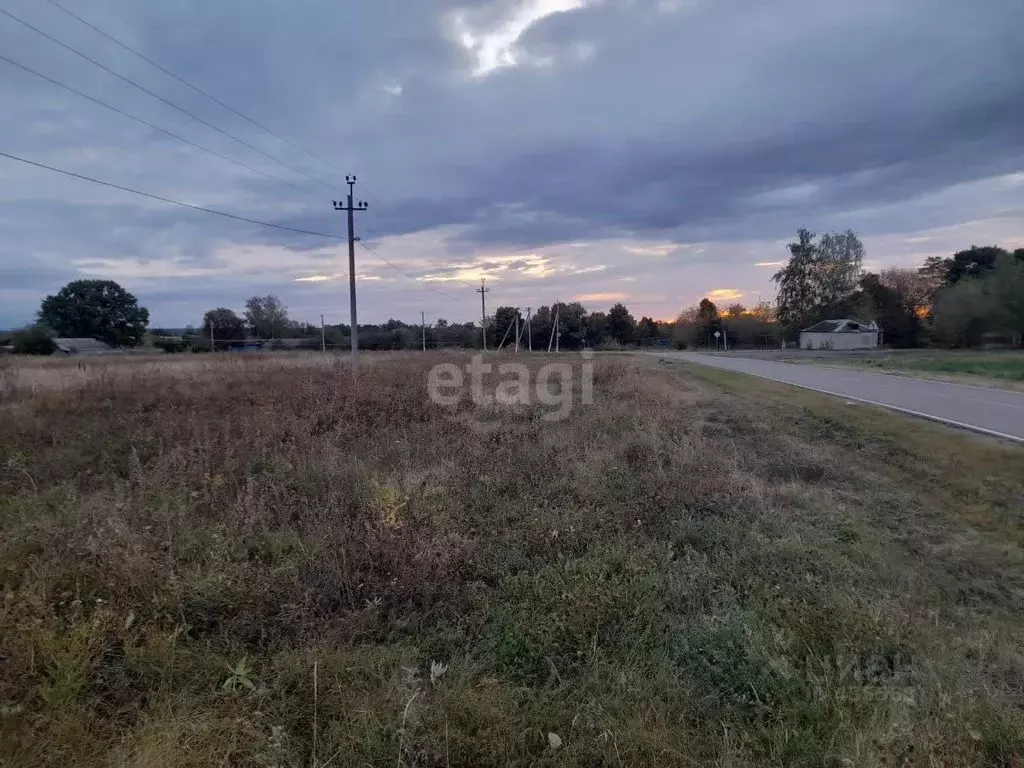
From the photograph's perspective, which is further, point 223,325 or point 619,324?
point 619,324

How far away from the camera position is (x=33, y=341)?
4500 cm

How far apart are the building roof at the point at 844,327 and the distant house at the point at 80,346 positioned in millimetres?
77704

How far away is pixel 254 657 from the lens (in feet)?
9.55

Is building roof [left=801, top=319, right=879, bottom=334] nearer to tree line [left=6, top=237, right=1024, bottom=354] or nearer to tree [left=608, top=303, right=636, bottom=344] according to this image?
tree line [left=6, top=237, right=1024, bottom=354]

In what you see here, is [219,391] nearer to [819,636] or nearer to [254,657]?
[254,657]

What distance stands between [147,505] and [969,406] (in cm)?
1619

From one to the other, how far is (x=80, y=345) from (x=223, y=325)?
1361 cm

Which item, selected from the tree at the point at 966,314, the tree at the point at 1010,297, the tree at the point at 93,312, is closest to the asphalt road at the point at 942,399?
the tree at the point at 1010,297

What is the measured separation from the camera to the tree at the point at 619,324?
253 ft

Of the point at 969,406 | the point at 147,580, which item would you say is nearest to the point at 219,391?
the point at 147,580

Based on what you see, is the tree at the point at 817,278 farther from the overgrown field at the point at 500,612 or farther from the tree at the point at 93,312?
the tree at the point at 93,312

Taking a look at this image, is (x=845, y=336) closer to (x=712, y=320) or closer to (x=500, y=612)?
(x=712, y=320)

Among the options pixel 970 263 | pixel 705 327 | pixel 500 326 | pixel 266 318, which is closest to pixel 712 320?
pixel 705 327

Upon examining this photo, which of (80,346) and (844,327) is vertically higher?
(844,327)
